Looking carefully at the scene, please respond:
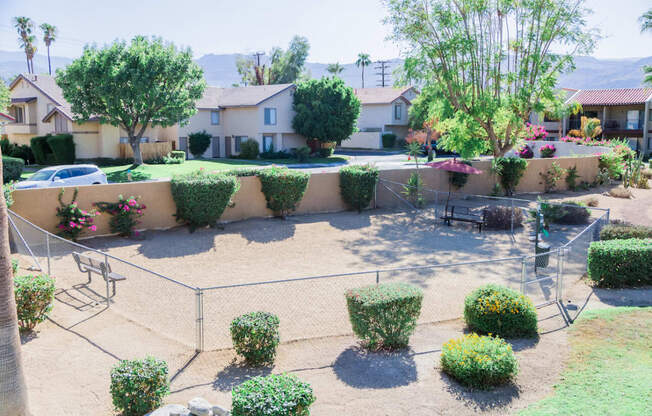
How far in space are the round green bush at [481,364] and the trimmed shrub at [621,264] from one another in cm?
591

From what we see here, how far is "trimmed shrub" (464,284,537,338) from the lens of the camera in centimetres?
992

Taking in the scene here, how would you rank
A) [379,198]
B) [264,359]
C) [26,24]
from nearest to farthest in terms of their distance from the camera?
[264,359], [379,198], [26,24]

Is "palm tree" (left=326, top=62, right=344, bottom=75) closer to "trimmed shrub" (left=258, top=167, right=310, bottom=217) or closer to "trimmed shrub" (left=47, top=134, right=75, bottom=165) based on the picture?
"trimmed shrub" (left=47, top=134, right=75, bottom=165)

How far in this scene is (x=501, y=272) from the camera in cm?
1498

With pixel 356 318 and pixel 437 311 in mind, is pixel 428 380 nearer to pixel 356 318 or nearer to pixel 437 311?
pixel 356 318

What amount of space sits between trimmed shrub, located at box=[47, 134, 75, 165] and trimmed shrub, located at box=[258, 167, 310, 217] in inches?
969

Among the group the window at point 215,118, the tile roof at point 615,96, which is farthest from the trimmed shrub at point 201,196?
the tile roof at point 615,96

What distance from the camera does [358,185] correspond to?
2312cm

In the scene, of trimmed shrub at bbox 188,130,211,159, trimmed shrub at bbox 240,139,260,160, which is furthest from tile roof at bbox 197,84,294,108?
trimmed shrub at bbox 240,139,260,160

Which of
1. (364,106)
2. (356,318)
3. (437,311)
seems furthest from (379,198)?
(364,106)

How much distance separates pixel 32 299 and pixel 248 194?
38.7 feet

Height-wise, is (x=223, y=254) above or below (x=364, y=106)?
below

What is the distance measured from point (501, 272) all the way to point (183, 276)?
832 centimetres

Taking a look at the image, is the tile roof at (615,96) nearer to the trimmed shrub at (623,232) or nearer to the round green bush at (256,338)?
the trimmed shrub at (623,232)
